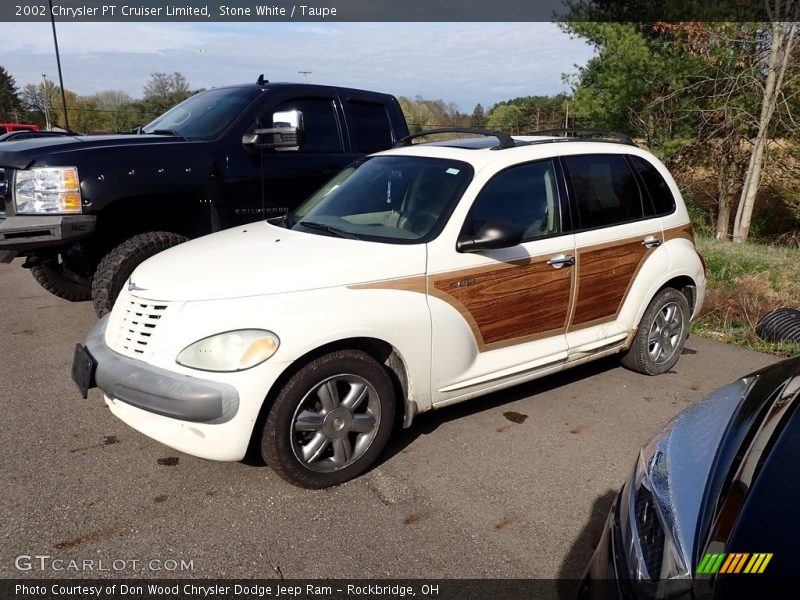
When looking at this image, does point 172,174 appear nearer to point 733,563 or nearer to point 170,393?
point 170,393

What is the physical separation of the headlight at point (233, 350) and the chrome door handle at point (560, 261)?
1838 mm

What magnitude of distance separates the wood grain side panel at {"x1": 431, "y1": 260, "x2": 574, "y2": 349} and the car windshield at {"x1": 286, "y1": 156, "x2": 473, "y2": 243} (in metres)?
0.35

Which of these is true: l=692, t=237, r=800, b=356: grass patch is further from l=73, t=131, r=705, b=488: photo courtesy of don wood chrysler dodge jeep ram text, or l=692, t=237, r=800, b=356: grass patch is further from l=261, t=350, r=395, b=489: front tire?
l=261, t=350, r=395, b=489: front tire

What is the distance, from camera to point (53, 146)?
4.74 m

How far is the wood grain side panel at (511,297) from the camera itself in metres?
3.45

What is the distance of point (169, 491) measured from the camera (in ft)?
10.1

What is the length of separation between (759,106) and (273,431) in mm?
14693

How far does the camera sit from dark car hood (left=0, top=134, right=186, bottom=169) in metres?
4.57

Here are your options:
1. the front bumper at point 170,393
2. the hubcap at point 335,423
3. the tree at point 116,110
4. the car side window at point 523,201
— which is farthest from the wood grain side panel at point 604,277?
the tree at point 116,110

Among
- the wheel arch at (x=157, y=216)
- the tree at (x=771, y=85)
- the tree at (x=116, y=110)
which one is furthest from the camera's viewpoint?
the tree at (x=116, y=110)

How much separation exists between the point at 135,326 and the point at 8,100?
77775 mm

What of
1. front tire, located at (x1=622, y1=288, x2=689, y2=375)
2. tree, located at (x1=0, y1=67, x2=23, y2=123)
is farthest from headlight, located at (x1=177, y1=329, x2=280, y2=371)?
tree, located at (x1=0, y1=67, x2=23, y2=123)

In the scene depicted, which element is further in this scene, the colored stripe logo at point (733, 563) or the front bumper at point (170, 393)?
the front bumper at point (170, 393)

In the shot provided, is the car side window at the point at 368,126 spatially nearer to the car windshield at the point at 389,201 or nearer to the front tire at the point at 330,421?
the car windshield at the point at 389,201
